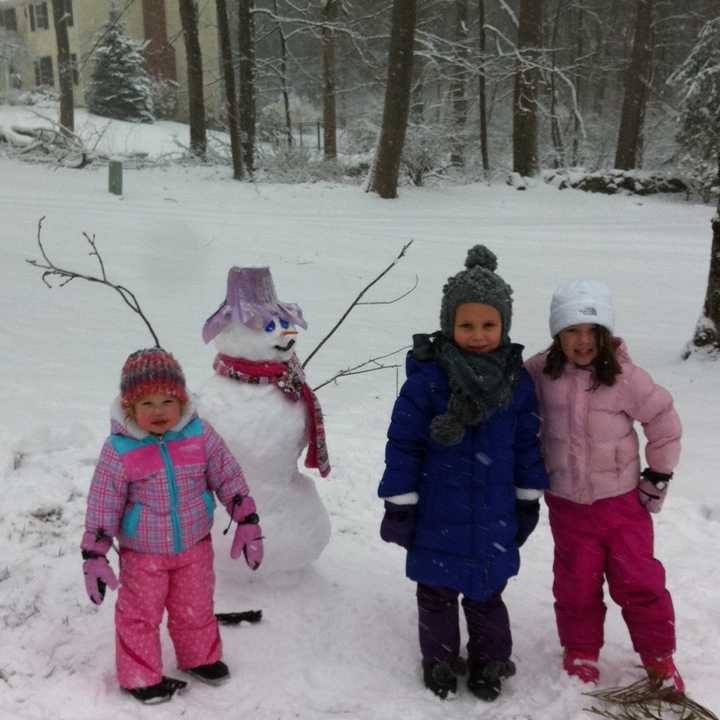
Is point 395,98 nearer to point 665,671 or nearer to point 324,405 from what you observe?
point 324,405

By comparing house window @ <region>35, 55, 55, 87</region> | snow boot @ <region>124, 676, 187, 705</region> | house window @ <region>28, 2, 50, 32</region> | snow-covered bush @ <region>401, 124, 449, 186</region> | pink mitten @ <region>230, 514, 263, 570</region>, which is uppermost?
house window @ <region>28, 2, 50, 32</region>

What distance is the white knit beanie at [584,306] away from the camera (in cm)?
283

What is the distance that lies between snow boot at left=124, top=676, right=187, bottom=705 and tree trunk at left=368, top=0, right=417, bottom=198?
12.9 m

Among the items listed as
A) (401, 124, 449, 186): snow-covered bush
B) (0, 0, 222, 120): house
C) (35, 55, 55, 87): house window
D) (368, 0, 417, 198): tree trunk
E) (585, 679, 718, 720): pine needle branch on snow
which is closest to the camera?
(585, 679, 718, 720): pine needle branch on snow

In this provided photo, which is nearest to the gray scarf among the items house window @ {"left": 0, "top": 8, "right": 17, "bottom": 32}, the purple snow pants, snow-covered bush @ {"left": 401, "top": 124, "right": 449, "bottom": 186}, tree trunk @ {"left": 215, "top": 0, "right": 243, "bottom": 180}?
the purple snow pants

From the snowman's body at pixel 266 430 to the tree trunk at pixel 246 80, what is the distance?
14.3 meters

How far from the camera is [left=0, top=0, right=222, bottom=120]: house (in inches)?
1260

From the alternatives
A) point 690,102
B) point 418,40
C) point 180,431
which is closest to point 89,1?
point 418,40

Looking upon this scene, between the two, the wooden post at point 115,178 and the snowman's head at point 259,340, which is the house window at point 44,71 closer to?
the wooden post at point 115,178

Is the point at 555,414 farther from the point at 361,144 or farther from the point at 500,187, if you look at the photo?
the point at 361,144

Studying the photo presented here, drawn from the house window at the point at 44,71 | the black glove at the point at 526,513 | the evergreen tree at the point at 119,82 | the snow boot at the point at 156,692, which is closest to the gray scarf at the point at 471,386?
the black glove at the point at 526,513

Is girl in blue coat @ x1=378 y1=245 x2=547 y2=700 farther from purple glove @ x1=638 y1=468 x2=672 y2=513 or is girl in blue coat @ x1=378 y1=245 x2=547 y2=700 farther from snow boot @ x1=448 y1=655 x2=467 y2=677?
purple glove @ x1=638 y1=468 x2=672 y2=513

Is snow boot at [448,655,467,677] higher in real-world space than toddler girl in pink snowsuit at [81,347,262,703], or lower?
lower

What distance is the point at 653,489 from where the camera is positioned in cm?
291
